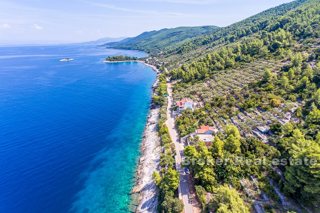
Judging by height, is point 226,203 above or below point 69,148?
above

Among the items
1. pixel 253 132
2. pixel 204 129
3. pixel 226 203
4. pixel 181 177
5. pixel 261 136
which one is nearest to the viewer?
pixel 226 203

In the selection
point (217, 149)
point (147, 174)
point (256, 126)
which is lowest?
point (147, 174)

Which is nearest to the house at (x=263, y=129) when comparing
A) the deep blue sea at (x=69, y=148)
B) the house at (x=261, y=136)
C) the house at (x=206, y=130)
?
the house at (x=261, y=136)

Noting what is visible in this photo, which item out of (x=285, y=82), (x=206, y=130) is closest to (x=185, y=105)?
(x=206, y=130)

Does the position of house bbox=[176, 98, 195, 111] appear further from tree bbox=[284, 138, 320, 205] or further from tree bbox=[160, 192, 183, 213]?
tree bbox=[284, 138, 320, 205]

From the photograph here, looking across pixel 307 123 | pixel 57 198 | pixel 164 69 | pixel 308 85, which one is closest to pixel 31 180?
pixel 57 198

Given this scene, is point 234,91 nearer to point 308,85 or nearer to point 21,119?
point 308,85

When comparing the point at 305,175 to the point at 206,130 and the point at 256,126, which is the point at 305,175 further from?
the point at 206,130
